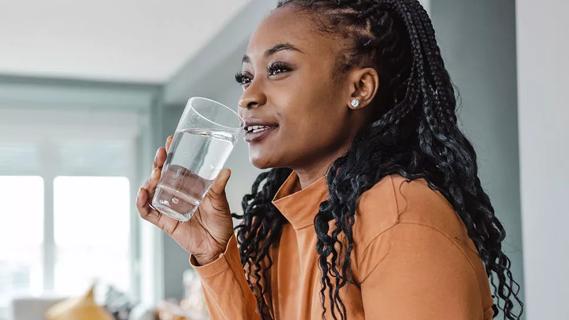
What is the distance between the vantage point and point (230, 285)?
1144 millimetres

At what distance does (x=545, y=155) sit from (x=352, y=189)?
973mm

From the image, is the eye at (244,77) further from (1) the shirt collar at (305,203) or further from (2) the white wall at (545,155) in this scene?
(2) the white wall at (545,155)

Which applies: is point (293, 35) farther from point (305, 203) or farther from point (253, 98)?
point (305, 203)

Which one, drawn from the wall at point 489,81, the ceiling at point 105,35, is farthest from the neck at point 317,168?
the ceiling at point 105,35

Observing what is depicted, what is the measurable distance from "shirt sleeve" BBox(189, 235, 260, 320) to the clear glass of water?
0.08 meters

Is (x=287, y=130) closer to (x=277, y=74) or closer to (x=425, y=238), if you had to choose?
(x=277, y=74)

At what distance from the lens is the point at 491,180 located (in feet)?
7.94

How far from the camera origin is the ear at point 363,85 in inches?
40.8

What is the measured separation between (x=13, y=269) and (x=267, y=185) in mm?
5984

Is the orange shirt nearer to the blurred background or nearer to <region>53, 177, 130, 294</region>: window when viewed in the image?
the blurred background

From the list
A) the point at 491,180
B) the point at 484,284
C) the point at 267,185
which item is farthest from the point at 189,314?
the point at 484,284

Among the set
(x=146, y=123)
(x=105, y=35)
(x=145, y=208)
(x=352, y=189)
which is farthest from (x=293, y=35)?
(x=146, y=123)

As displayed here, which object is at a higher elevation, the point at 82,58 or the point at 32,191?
the point at 82,58

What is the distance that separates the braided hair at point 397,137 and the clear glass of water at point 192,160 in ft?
0.62
